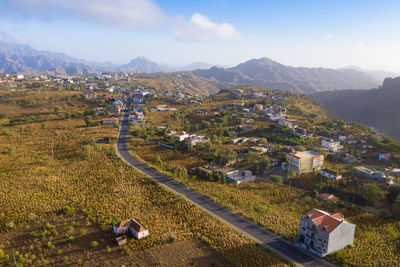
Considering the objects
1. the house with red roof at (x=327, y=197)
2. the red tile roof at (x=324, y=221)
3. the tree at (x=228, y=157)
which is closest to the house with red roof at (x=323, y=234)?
the red tile roof at (x=324, y=221)

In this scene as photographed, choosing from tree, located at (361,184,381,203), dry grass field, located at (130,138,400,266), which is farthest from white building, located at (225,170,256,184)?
tree, located at (361,184,381,203)

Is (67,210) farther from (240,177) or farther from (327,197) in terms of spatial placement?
(327,197)

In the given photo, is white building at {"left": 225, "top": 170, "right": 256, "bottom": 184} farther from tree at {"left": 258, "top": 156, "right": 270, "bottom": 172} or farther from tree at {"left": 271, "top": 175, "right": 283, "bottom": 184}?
tree at {"left": 258, "top": 156, "right": 270, "bottom": 172}

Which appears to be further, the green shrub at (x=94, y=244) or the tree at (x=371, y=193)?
the tree at (x=371, y=193)

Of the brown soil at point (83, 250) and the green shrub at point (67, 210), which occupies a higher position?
the green shrub at point (67, 210)

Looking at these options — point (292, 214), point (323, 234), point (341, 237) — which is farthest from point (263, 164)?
point (323, 234)

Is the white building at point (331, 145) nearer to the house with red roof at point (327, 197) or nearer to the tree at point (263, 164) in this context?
the tree at point (263, 164)
